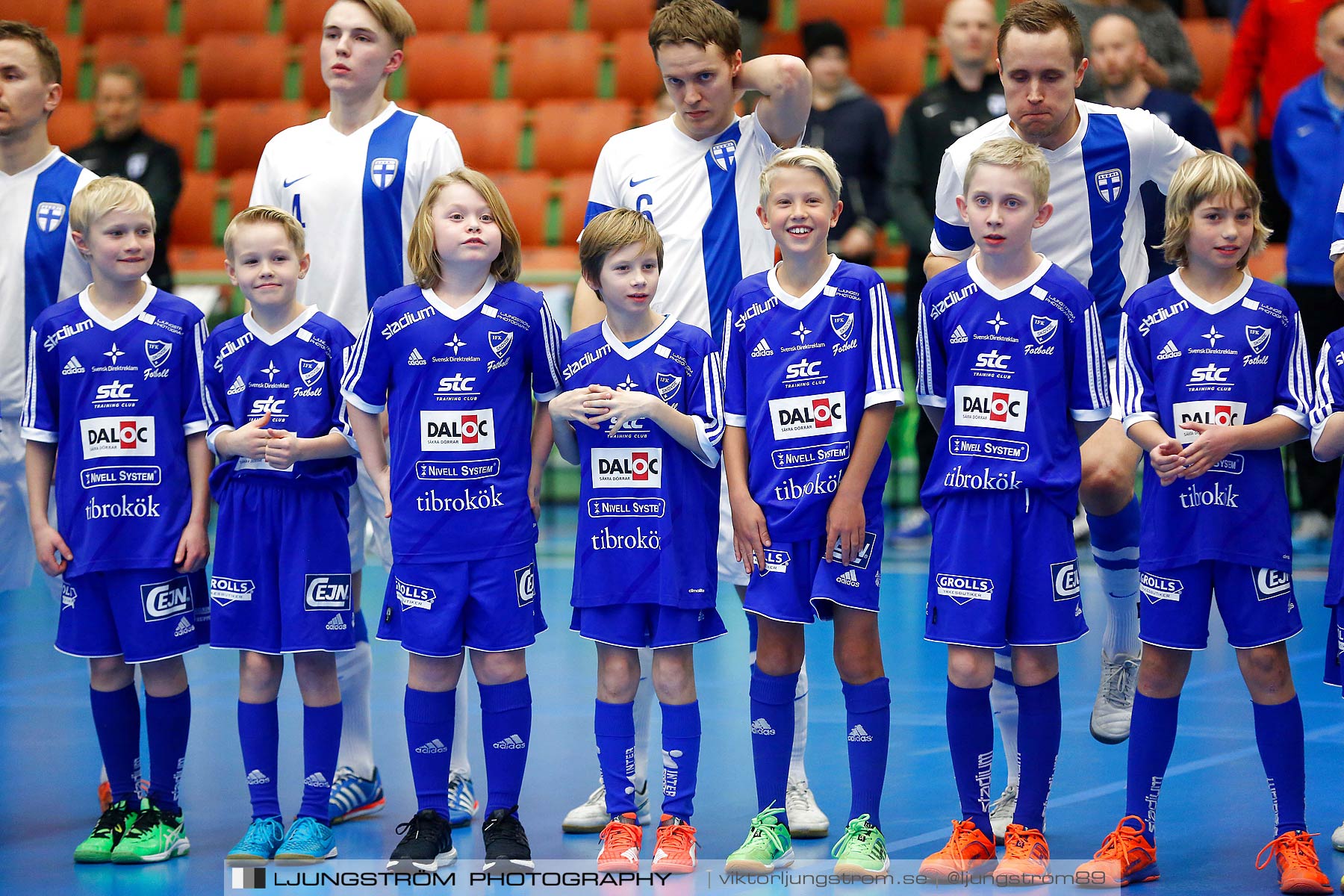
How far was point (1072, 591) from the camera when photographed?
3.66 meters

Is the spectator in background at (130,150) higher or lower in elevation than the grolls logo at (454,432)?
higher

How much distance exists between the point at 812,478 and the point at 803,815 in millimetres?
945

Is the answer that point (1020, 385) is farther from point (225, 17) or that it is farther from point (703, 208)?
point (225, 17)

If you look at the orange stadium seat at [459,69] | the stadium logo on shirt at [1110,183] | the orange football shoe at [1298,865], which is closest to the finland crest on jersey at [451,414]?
the stadium logo on shirt at [1110,183]

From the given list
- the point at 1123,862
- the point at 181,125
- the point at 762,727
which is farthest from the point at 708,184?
the point at 181,125

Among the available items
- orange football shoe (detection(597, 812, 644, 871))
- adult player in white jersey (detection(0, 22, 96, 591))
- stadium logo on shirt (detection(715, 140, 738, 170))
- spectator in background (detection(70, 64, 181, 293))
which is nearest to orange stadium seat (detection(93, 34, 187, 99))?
spectator in background (detection(70, 64, 181, 293))

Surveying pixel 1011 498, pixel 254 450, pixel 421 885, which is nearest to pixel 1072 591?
pixel 1011 498

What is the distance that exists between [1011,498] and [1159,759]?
72cm

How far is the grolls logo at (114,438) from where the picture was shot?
158 inches

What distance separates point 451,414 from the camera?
149 inches

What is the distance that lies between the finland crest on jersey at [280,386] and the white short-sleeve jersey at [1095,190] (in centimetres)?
171

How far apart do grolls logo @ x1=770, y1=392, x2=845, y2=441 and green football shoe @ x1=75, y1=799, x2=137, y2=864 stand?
6.37 feet

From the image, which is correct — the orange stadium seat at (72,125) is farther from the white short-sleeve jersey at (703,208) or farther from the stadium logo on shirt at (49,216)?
the white short-sleeve jersey at (703,208)

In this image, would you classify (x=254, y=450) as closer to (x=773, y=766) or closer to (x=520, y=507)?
(x=520, y=507)
